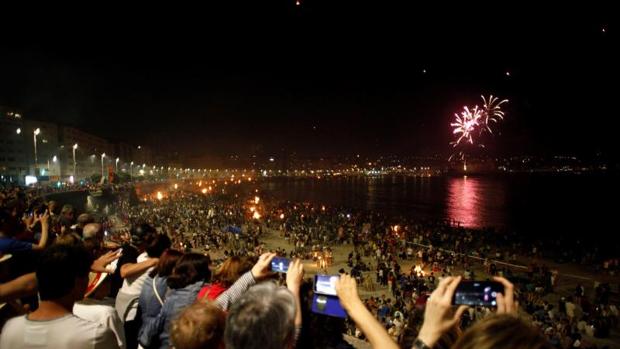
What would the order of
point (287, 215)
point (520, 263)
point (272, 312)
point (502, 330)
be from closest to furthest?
point (502, 330) < point (272, 312) < point (520, 263) < point (287, 215)

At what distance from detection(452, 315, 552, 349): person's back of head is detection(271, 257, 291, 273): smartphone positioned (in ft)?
5.24

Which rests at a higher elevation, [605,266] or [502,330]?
[502,330]

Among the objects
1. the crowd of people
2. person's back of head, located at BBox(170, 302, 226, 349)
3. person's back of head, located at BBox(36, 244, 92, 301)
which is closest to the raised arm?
the crowd of people

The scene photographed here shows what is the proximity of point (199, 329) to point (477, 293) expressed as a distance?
1.43m

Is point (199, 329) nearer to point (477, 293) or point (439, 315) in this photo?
point (439, 315)

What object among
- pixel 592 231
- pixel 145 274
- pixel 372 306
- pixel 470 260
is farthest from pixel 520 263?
pixel 592 231

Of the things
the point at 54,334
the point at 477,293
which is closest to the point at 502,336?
the point at 477,293

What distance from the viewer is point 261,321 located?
5.53 ft

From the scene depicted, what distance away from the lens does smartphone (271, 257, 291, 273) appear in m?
→ 2.73

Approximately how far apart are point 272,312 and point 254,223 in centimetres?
3798

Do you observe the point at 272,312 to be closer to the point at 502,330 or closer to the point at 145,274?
the point at 502,330

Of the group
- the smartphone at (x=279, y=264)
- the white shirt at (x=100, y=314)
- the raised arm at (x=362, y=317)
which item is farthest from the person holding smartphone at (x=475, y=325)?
the white shirt at (x=100, y=314)

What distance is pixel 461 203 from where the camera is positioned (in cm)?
7919

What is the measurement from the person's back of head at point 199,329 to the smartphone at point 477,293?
4.03ft
